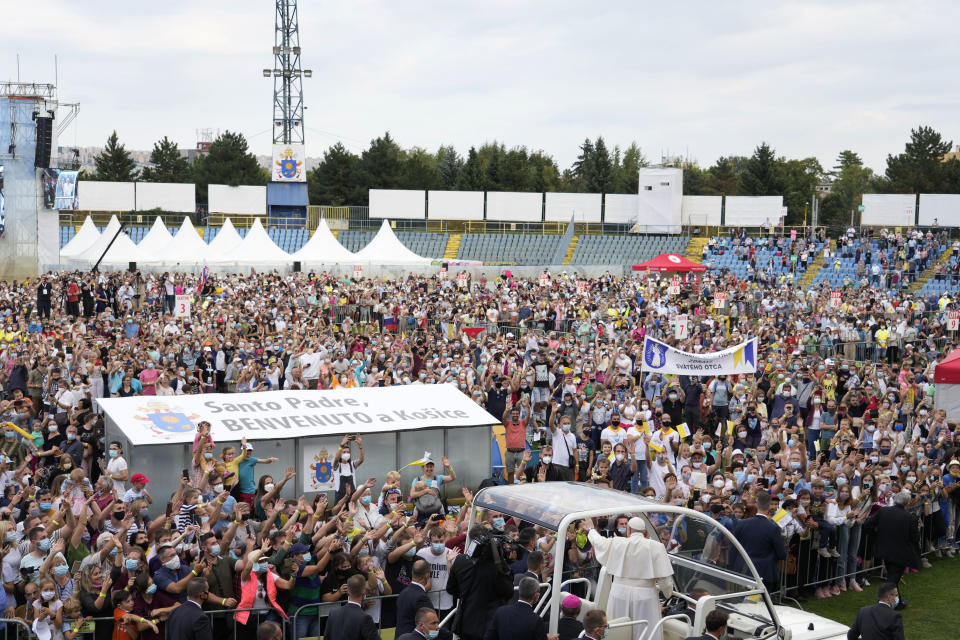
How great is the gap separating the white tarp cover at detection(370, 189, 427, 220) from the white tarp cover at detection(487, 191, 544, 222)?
4.76 metres

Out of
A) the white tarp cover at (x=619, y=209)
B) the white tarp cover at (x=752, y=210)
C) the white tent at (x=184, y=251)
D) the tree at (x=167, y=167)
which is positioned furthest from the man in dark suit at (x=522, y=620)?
the tree at (x=167, y=167)

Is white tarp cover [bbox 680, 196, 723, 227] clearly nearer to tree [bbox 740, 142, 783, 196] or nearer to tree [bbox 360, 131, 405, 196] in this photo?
tree [bbox 740, 142, 783, 196]

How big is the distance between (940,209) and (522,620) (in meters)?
61.6

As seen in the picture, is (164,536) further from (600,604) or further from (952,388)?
(952,388)

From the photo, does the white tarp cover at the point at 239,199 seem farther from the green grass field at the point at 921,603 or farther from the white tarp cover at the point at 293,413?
the green grass field at the point at 921,603

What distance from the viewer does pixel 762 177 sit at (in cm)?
8412

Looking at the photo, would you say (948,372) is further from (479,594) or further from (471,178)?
(471,178)

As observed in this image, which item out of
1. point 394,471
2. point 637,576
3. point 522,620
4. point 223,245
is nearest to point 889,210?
point 223,245

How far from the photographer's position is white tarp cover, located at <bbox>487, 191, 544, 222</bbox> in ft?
232

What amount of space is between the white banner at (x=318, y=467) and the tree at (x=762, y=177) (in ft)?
246

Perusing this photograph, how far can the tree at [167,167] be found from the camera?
95.4 meters

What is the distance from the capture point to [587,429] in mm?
16812

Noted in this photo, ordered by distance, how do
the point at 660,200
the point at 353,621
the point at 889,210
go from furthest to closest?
the point at 889,210
the point at 660,200
the point at 353,621

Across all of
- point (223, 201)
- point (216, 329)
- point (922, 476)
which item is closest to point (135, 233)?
point (223, 201)
